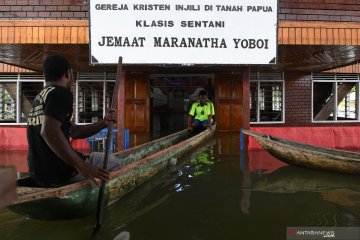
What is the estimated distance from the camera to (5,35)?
23.5ft

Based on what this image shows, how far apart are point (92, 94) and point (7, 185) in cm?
1242

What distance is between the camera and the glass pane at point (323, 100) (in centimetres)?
1327

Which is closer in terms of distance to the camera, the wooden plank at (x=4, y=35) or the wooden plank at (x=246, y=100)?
the wooden plank at (x=4, y=35)

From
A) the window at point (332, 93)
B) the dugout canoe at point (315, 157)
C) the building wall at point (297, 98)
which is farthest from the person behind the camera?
the window at point (332, 93)

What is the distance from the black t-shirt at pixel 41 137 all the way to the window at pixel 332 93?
11.0 m

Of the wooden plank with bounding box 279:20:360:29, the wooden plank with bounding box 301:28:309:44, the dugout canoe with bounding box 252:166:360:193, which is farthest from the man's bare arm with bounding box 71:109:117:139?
the wooden plank with bounding box 301:28:309:44

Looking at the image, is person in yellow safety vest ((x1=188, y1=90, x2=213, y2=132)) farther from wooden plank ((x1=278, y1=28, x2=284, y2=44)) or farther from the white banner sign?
wooden plank ((x1=278, y1=28, x2=284, y2=44))

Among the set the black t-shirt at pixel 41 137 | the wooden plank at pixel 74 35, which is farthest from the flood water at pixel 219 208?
the wooden plank at pixel 74 35

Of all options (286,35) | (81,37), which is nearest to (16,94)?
(81,37)

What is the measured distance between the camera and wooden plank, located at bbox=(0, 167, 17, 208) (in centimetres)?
114

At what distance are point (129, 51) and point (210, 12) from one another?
200 centimetres

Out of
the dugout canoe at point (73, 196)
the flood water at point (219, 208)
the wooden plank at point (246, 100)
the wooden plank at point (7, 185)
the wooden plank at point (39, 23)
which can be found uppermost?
the wooden plank at point (39, 23)

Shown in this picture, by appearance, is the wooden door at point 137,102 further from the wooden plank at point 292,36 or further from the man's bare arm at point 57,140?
the man's bare arm at point 57,140

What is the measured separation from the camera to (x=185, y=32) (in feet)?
24.2
